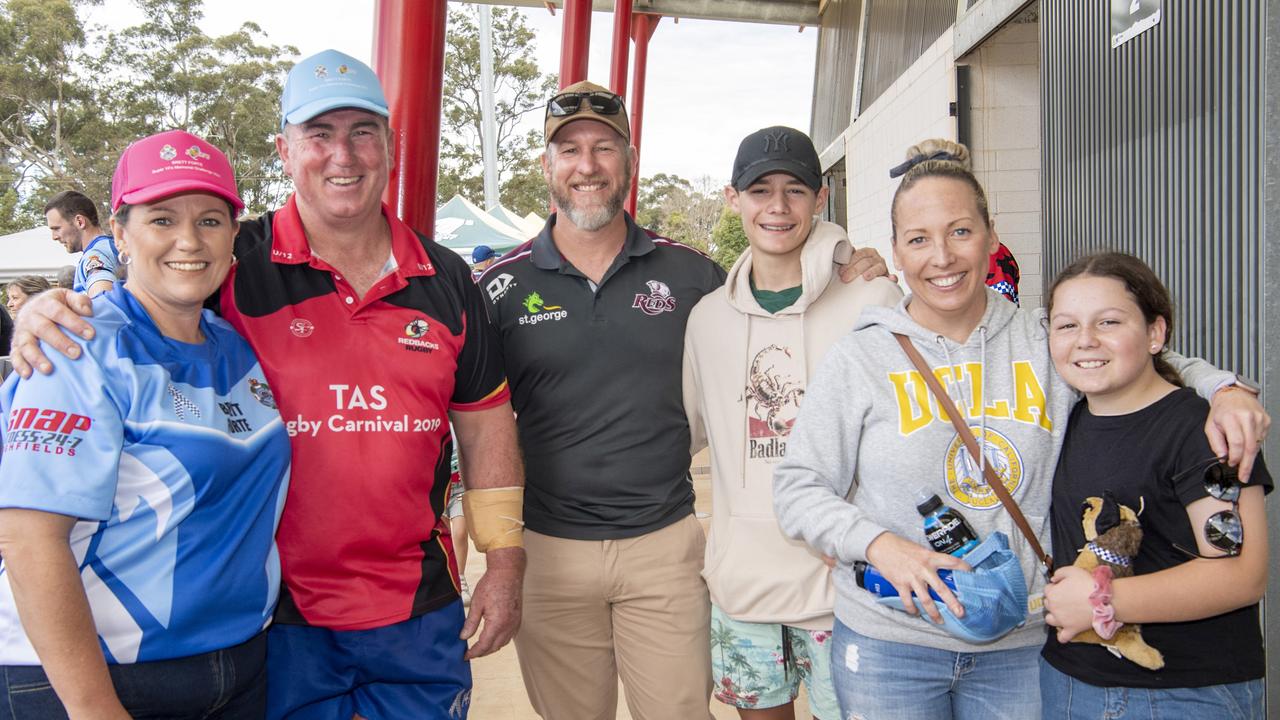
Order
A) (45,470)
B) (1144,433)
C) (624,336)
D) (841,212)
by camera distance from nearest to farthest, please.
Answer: (45,470) → (1144,433) → (624,336) → (841,212)

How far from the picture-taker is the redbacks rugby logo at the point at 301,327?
215 centimetres

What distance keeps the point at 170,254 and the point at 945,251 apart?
167 cm

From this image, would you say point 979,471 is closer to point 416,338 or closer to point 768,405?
point 768,405

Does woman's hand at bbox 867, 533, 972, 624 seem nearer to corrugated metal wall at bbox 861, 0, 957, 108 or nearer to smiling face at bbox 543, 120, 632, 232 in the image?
smiling face at bbox 543, 120, 632, 232

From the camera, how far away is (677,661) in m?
2.84

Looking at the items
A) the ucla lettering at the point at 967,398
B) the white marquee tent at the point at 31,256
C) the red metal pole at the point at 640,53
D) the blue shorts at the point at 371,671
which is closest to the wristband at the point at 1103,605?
the ucla lettering at the point at 967,398

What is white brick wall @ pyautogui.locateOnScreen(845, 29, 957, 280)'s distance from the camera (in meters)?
8.41

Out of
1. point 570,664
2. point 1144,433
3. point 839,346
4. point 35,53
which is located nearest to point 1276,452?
point 1144,433

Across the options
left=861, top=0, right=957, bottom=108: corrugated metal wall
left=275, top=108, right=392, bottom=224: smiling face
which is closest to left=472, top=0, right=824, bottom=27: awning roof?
left=861, top=0, right=957, bottom=108: corrugated metal wall

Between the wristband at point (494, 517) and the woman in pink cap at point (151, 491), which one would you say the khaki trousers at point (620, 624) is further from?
the woman in pink cap at point (151, 491)

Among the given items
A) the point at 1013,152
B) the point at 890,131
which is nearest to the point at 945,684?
the point at 1013,152

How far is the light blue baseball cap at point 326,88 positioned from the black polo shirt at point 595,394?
698 mm

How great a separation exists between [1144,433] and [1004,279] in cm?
248

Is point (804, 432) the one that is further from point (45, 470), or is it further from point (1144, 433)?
point (45, 470)
